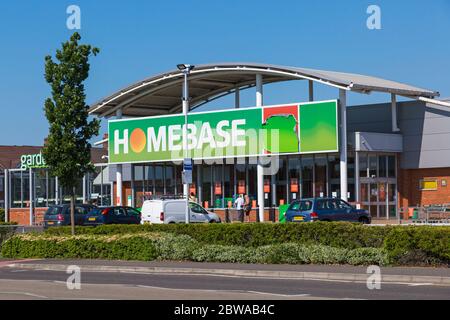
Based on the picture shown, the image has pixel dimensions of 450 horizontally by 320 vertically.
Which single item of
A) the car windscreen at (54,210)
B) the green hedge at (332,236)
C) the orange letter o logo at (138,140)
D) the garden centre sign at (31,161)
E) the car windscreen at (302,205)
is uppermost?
the orange letter o logo at (138,140)

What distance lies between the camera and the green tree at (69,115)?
33438mm

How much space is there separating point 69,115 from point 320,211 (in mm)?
10713

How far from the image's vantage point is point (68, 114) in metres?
33.7

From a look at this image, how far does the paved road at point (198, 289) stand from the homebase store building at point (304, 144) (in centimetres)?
2013

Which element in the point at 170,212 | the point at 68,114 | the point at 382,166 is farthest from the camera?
the point at 382,166

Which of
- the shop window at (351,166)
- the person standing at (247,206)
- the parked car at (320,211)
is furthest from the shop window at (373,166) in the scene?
the parked car at (320,211)

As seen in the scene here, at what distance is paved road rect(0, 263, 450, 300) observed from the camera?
17547 mm

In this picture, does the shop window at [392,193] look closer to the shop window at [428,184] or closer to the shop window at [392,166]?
the shop window at [392,166]

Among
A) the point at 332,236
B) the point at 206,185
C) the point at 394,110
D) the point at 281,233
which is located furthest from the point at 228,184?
the point at 332,236

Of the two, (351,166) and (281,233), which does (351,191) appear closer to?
(351,166)

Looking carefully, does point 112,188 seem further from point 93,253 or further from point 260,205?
point 93,253

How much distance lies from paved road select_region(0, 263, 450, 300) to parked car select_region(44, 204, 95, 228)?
2198 cm

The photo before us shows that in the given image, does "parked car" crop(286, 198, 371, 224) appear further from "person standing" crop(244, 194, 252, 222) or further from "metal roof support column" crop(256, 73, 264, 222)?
"person standing" crop(244, 194, 252, 222)

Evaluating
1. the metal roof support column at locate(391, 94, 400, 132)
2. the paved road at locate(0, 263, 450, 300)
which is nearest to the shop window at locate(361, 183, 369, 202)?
the metal roof support column at locate(391, 94, 400, 132)
